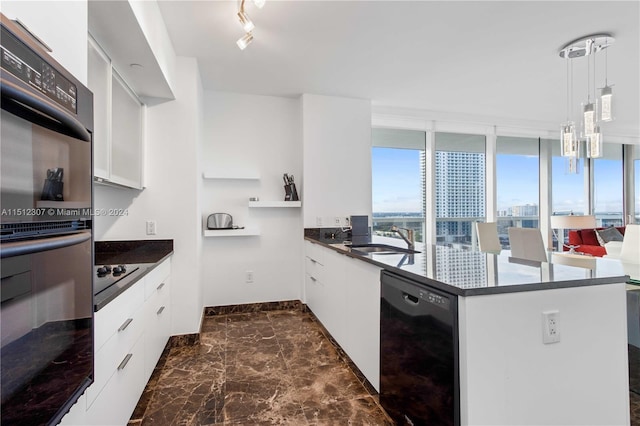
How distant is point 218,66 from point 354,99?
1682 mm

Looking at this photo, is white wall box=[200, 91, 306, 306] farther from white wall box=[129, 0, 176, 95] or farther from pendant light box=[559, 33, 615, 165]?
pendant light box=[559, 33, 615, 165]

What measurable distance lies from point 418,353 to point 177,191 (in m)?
2.37

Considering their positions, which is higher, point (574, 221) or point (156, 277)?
point (574, 221)

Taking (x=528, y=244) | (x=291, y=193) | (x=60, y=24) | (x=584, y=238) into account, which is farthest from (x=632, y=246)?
(x=60, y=24)

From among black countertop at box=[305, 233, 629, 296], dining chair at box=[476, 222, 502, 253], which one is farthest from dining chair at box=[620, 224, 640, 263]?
black countertop at box=[305, 233, 629, 296]

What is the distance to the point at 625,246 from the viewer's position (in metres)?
3.22

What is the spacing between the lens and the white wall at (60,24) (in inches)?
29.5

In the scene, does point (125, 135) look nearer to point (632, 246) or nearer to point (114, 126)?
point (114, 126)

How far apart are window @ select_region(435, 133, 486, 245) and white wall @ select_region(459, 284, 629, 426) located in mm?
3735

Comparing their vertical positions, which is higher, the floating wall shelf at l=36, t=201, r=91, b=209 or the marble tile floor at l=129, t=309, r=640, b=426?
the floating wall shelf at l=36, t=201, r=91, b=209

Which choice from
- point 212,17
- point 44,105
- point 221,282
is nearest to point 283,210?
point 221,282

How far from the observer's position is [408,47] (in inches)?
108

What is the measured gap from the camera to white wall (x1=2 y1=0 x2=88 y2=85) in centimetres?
75

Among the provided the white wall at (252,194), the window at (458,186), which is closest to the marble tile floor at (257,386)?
the white wall at (252,194)
